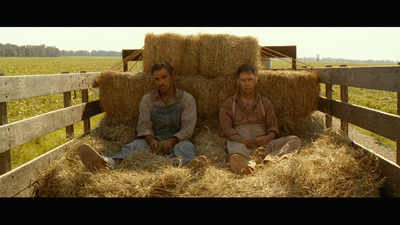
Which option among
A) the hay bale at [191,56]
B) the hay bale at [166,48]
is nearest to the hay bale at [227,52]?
the hay bale at [191,56]

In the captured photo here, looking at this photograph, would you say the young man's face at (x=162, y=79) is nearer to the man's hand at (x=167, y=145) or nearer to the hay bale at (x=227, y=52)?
the man's hand at (x=167, y=145)

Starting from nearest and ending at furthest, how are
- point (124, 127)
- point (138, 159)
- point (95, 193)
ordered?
point (95, 193) → point (138, 159) → point (124, 127)

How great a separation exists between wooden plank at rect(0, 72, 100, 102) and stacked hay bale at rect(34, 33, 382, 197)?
0.61 meters

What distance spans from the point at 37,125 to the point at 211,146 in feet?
6.49

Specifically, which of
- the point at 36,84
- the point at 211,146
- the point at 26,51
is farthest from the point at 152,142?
the point at 26,51

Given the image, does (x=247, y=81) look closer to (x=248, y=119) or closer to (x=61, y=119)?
(x=248, y=119)

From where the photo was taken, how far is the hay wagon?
2770 millimetres

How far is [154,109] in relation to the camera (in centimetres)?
432

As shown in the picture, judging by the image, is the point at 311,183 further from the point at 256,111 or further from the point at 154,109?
the point at 154,109

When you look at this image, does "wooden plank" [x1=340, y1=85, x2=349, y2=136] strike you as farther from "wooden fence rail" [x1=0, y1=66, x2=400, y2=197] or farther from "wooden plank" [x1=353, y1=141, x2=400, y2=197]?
"wooden plank" [x1=353, y1=141, x2=400, y2=197]

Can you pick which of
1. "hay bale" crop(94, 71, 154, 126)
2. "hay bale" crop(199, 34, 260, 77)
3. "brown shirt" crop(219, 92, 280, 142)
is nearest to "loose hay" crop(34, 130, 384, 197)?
"brown shirt" crop(219, 92, 280, 142)

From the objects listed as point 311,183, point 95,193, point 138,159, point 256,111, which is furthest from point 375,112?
point 95,193

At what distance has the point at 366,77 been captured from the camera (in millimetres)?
3447

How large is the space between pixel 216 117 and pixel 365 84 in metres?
2.10
